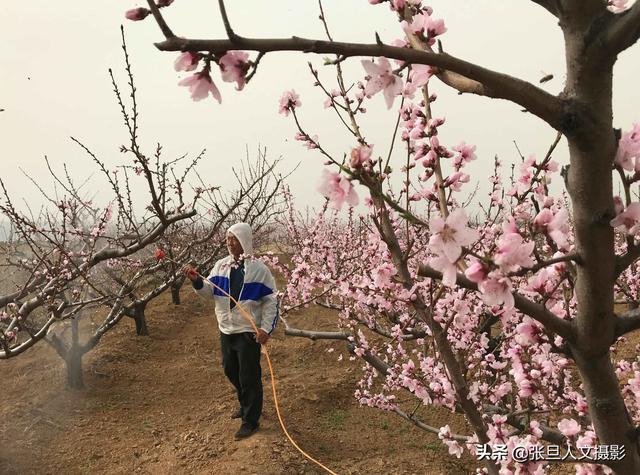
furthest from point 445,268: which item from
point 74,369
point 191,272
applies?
point 74,369

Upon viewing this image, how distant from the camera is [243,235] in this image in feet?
14.5

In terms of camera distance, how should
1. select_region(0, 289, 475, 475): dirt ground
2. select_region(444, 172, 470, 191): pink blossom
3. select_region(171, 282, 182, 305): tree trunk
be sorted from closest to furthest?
select_region(444, 172, 470, 191): pink blossom, select_region(0, 289, 475, 475): dirt ground, select_region(171, 282, 182, 305): tree trunk

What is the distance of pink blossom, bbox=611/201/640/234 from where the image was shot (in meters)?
1.02

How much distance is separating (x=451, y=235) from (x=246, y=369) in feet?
12.9

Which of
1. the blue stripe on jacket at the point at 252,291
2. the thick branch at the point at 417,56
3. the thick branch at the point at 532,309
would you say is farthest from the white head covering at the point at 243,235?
the thick branch at the point at 417,56

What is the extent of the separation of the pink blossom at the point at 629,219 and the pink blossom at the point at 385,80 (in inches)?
23.9

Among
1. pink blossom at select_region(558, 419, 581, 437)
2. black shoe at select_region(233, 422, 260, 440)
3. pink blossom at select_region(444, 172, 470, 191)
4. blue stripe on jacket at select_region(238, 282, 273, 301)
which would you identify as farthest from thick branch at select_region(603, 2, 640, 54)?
black shoe at select_region(233, 422, 260, 440)

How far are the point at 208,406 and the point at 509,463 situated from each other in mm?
4715

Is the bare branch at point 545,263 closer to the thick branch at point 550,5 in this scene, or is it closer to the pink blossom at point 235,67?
the thick branch at point 550,5

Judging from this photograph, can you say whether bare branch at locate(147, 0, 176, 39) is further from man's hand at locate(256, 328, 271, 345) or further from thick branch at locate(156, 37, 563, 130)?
man's hand at locate(256, 328, 271, 345)

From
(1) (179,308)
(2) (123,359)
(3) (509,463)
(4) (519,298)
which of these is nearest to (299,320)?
(1) (179,308)

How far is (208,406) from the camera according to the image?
5.96 meters

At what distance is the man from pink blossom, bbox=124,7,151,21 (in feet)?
11.1

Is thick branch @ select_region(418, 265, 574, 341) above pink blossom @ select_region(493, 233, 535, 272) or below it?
below
